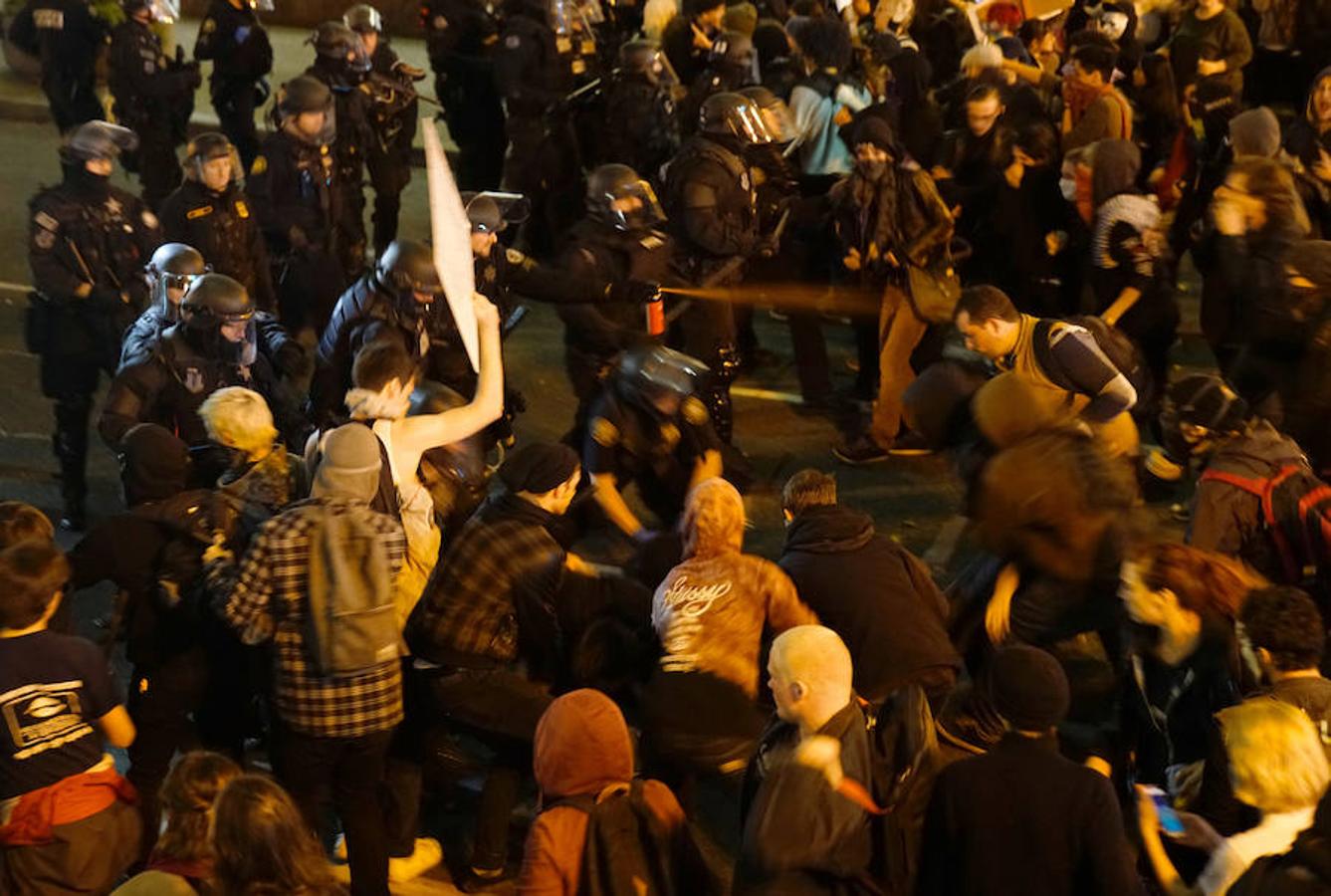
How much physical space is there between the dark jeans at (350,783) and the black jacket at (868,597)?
1465 millimetres

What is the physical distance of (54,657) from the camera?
4719 millimetres

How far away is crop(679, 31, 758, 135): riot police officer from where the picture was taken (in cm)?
1097

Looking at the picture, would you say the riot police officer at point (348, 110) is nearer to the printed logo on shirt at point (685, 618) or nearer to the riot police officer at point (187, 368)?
the riot police officer at point (187, 368)

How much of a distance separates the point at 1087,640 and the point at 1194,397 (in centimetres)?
169

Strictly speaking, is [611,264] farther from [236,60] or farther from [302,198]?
[236,60]

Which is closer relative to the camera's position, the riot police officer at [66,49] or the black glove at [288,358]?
the black glove at [288,358]

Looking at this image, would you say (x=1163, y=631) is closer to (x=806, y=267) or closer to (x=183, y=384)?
(x=183, y=384)

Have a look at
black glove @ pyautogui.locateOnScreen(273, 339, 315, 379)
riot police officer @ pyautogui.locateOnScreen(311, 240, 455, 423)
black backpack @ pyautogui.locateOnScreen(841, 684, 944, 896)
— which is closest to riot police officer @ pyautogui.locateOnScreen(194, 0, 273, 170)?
black glove @ pyautogui.locateOnScreen(273, 339, 315, 379)

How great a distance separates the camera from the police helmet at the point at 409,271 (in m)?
7.38

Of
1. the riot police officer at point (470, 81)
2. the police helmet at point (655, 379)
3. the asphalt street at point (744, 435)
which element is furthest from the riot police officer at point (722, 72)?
the police helmet at point (655, 379)

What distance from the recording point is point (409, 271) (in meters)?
7.39

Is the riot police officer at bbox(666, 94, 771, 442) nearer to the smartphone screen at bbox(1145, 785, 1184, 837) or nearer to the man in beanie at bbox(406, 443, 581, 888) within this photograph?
the man in beanie at bbox(406, 443, 581, 888)

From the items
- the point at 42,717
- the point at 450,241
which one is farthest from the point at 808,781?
the point at 450,241

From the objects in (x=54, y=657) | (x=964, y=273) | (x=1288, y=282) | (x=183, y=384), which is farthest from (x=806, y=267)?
(x=54, y=657)
